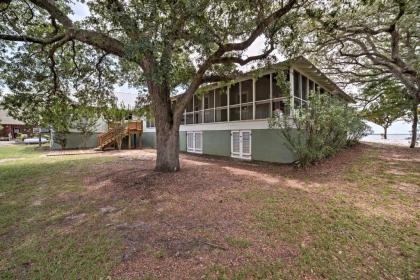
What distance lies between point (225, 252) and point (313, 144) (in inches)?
235

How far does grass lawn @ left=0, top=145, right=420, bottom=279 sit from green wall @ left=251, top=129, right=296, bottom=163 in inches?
105

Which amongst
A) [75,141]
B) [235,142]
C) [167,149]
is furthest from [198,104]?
[75,141]

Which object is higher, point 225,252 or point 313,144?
point 313,144

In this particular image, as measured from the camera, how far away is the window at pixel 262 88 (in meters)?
10.4

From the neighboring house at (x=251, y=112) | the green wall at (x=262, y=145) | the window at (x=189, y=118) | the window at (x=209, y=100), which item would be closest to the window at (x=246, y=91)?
the neighboring house at (x=251, y=112)

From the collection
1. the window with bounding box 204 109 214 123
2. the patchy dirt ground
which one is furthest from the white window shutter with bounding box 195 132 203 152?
the patchy dirt ground

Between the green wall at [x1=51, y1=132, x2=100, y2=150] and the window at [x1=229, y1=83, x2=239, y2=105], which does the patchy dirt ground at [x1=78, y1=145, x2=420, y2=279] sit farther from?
the green wall at [x1=51, y1=132, x2=100, y2=150]

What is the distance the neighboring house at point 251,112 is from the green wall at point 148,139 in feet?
17.7

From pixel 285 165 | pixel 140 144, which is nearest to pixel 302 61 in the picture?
pixel 285 165

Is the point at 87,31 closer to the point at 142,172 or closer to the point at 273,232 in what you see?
the point at 142,172

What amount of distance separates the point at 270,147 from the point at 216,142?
12.3 ft

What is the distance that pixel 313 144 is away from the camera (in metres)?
7.60

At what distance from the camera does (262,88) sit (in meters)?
10.7

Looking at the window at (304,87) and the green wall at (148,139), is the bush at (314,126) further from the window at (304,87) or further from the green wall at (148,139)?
the green wall at (148,139)
